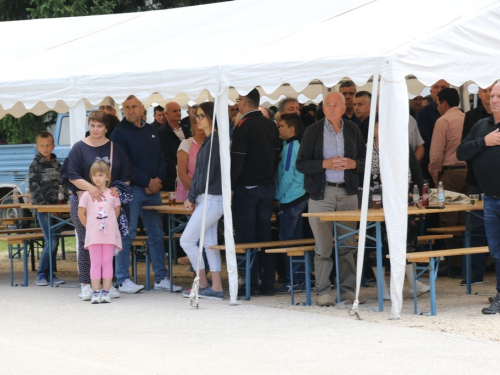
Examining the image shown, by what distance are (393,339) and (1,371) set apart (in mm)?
2853

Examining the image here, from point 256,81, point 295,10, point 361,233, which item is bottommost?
point 361,233

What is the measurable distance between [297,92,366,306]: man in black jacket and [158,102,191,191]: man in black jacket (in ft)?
11.2

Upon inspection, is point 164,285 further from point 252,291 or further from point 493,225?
point 493,225

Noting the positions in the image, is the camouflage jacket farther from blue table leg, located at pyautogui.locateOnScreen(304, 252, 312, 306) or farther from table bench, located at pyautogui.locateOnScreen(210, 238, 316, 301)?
blue table leg, located at pyautogui.locateOnScreen(304, 252, 312, 306)

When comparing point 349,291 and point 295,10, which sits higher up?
point 295,10

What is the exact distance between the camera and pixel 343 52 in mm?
8602

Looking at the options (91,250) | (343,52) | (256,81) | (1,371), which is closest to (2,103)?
(91,250)

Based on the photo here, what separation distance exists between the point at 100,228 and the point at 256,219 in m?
1.58

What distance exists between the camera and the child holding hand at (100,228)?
32.1ft

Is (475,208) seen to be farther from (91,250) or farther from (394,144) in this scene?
(91,250)

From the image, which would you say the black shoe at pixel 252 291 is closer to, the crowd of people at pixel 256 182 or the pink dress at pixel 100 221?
the crowd of people at pixel 256 182

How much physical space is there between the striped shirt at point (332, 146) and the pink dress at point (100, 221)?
7.23 feet

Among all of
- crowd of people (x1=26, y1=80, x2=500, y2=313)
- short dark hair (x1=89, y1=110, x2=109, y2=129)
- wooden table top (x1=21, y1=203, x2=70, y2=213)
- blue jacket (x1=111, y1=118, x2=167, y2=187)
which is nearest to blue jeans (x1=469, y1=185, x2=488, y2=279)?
crowd of people (x1=26, y1=80, x2=500, y2=313)

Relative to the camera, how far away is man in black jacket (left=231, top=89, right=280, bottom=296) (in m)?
9.90
